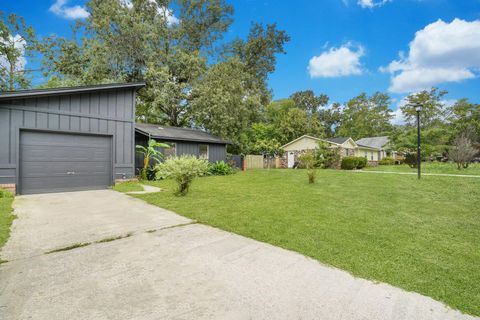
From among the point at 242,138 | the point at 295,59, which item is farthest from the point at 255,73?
the point at 242,138

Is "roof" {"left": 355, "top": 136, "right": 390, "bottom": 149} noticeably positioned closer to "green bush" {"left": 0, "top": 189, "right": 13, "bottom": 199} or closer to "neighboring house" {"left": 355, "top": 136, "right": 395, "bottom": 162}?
"neighboring house" {"left": 355, "top": 136, "right": 395, "bottom": 162}

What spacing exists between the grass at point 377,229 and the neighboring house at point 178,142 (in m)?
6.45

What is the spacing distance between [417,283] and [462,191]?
8.52 m

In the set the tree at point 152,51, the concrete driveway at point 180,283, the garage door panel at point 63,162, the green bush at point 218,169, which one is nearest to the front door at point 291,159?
the tree at point 152,51

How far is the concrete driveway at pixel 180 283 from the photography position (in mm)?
1968

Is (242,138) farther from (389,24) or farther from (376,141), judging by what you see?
(376,141)

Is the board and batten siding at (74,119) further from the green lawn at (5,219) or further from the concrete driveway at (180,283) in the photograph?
the concrete driveway at (180,283)

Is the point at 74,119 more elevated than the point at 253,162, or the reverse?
the point at 74,119

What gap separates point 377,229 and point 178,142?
12.0 metres

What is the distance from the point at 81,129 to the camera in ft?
28.9

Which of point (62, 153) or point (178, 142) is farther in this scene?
→ point (178, 142)

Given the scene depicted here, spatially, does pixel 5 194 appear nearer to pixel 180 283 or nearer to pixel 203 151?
pixel 180 283

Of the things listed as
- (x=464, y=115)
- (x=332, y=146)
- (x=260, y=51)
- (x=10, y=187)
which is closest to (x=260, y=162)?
(x=332, y=146)

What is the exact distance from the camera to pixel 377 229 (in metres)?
4.27
